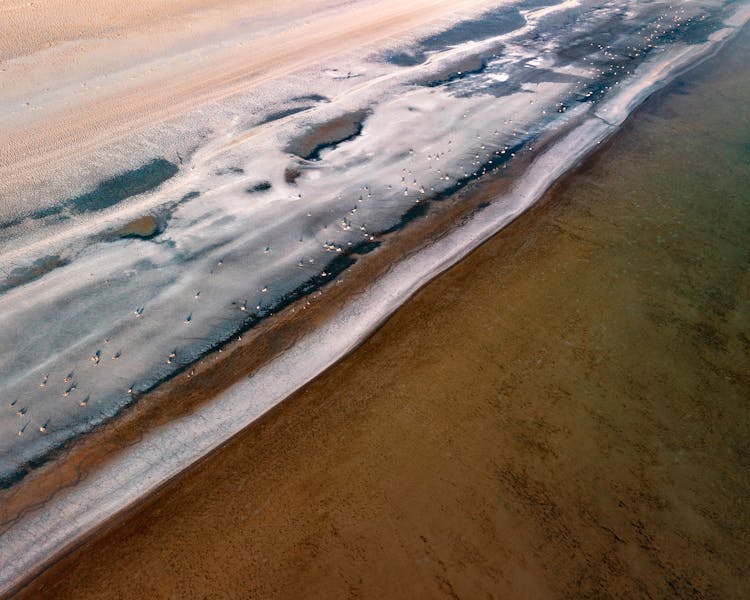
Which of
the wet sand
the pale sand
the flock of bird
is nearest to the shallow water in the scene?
the flock of bird

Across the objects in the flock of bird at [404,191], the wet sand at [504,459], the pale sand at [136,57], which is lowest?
the wet sand at [504,459]

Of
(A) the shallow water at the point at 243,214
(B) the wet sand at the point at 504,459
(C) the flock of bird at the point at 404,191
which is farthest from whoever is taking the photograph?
(A) the shallow water at the point at 243,214

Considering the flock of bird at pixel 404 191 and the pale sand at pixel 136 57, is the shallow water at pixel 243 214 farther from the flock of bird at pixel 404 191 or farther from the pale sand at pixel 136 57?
the pale sand at pixel 136 57

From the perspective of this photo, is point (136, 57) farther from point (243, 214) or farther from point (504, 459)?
point (504, 459)

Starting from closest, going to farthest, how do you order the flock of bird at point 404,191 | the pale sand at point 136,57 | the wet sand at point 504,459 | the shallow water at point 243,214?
the wet sand at point 504,459 < the flock of bird at point 404,191 < the shallow water at point 243,214 < the pale sand at point 136,57

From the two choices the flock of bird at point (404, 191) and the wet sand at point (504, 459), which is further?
the flock of bird at point (404, 191)

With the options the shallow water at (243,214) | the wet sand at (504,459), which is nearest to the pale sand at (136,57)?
the shallow water at (243,214)

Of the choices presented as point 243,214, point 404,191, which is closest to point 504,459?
point 404,191

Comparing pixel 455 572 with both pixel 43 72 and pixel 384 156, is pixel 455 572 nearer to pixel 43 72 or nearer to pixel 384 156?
pixel 384 156

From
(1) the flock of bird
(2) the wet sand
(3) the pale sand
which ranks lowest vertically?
(2) the wet sand

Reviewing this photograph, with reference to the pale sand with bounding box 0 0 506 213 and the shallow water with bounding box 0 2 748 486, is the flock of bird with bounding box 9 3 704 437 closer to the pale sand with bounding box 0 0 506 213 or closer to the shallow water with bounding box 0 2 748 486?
the shallow water with bounding box 0 2 748 486
